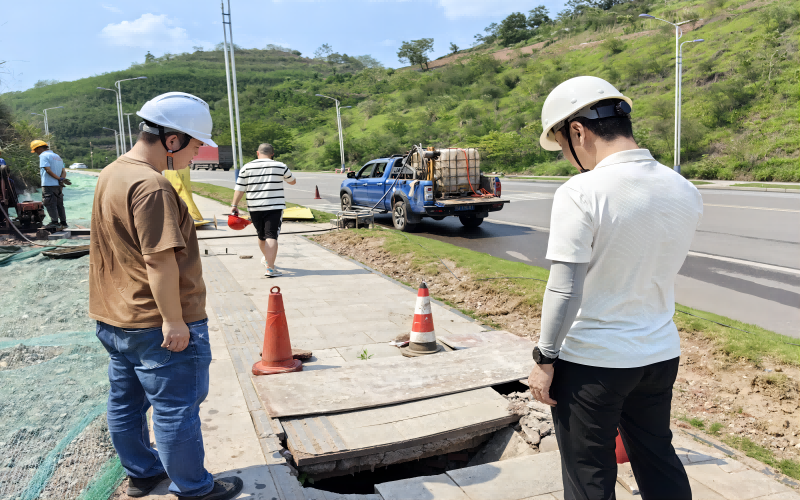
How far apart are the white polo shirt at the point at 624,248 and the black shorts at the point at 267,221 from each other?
21.2 ft

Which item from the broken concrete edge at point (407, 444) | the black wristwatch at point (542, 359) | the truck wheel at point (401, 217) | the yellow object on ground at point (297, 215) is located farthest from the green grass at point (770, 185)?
the black wristwatch at point (542, 359)

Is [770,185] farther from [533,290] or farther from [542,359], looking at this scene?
[542,359]

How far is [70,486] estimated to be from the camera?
2.96 meters

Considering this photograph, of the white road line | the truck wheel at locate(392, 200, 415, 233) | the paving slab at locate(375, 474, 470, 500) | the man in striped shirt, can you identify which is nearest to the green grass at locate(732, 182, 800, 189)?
the white road line

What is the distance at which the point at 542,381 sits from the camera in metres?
2.11

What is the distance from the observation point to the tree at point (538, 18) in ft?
366

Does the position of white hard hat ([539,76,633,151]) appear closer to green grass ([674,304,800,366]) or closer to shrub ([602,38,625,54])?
green grass ([674,304,800,366])

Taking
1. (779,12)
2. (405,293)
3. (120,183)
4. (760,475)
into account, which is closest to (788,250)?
(405,293)

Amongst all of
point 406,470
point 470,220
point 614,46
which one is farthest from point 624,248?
point 614,46

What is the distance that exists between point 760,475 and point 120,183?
3.59 meters

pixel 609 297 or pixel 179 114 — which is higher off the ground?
pixel 179 114

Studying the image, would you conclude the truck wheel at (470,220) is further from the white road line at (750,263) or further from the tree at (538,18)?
the tree at (538,18)

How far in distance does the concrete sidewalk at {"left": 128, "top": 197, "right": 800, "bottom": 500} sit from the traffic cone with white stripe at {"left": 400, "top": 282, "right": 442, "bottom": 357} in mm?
266

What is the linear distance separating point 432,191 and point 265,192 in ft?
18.3
